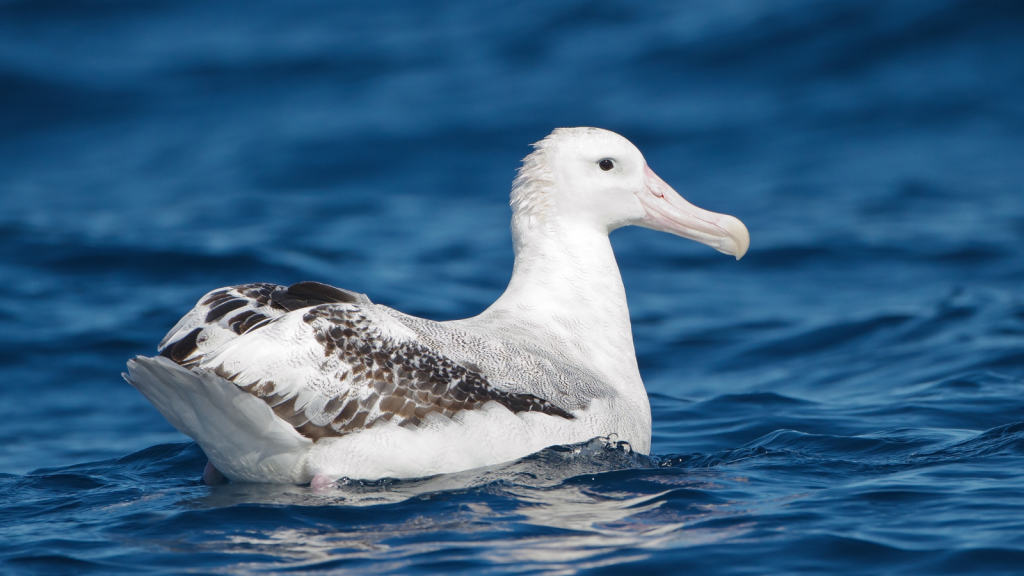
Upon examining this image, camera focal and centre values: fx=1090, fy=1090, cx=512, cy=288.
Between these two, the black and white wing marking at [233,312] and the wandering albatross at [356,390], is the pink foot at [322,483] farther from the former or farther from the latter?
the black and white wing marking at [233,312]

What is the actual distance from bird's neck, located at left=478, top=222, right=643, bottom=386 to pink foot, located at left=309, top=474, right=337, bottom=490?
62.7 inches

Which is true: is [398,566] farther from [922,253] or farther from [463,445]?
[922,253]

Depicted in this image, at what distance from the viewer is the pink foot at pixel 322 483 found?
17.5 ft

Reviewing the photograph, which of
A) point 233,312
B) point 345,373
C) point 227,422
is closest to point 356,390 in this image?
point 345,373

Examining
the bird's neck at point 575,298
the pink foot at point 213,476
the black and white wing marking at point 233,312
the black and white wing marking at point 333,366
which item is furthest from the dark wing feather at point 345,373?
the bird's neck at point 575,298

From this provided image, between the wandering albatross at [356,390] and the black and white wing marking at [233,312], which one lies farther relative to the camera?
the black and white wing marking at [233,312]

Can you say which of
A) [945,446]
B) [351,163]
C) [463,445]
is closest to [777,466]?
[945,446]

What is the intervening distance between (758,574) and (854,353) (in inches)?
236

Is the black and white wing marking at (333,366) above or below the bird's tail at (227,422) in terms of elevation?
above

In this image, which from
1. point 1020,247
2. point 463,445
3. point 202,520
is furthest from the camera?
point 1020,247

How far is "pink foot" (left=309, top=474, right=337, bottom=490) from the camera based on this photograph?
532 cm

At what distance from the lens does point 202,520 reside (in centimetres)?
509

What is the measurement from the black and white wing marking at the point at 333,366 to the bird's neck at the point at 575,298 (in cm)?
108

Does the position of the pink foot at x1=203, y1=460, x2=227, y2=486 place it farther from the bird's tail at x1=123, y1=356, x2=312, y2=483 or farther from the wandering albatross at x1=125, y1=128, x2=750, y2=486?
the bird's tail at x1=123, y1=356, x2=312, y2=483
